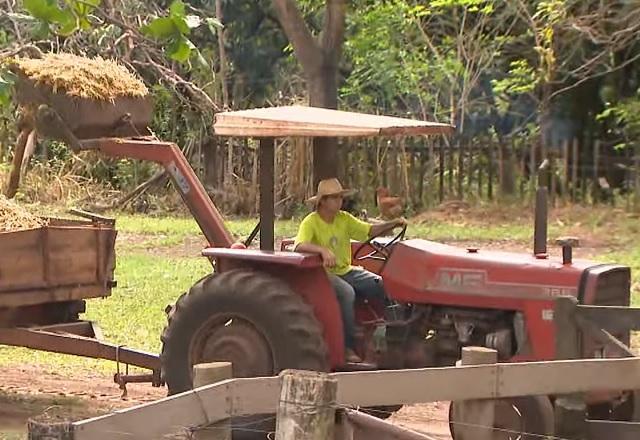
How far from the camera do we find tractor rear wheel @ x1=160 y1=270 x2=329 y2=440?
25.1ft

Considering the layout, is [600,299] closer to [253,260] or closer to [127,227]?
[253,260]

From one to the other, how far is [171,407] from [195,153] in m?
20.4

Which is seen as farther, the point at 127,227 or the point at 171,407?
the point at 127,227

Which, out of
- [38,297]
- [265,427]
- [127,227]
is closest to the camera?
[265,427]

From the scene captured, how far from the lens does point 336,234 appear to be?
8008 millimetres

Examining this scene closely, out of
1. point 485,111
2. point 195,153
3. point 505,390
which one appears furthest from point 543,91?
point 505,390

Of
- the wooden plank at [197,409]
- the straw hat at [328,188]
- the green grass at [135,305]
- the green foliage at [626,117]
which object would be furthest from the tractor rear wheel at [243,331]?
the green foliage at [626,117]

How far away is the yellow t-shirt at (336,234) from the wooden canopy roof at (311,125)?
2.10 feet

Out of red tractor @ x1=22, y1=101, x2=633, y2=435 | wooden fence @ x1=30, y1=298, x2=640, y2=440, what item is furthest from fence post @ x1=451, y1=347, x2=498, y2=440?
red tractor @ x1=22, y1=101, x2=633, y2=435

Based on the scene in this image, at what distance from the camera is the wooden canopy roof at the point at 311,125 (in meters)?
7.48

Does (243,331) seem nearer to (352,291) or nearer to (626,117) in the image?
(352,291)

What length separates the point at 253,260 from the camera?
791 cm

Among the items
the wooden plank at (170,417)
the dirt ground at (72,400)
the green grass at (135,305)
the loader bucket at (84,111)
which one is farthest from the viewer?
the green grass at (135,305)

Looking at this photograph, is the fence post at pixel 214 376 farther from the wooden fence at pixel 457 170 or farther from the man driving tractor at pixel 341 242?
the wooden fence at pixel 457 170
